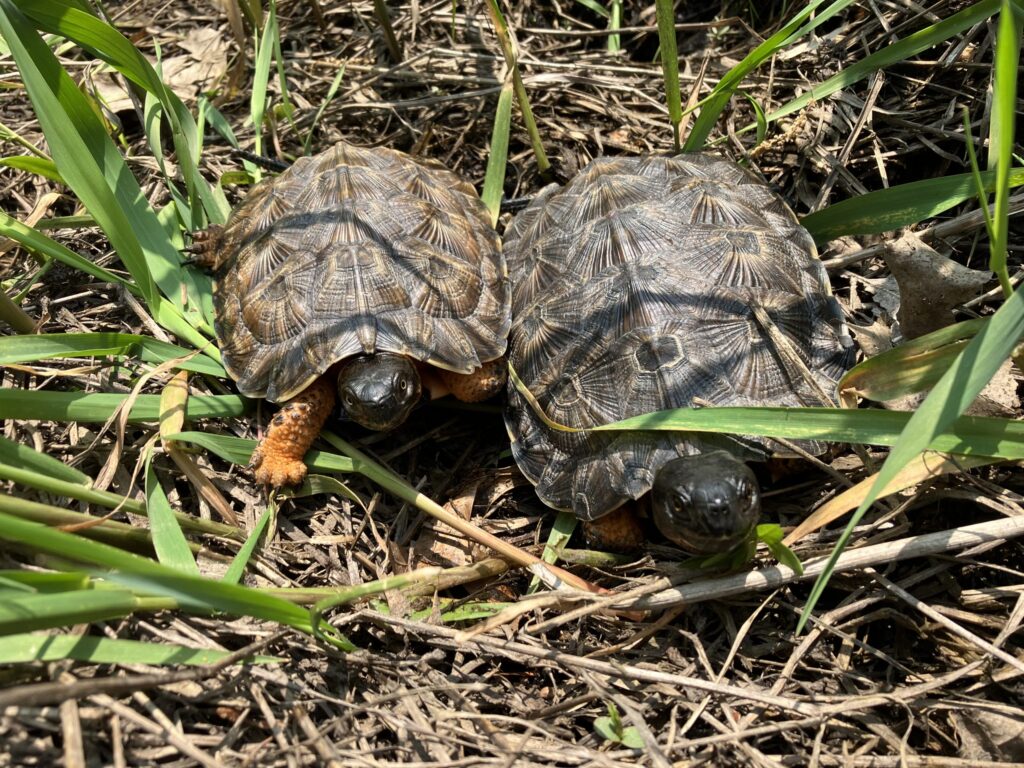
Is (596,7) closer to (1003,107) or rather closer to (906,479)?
(1003,107)

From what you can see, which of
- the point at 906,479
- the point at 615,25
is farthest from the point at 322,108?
the point at 906,479

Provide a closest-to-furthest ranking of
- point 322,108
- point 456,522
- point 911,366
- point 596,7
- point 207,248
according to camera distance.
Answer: point 911,366 → point 456,522 → point 207,248 → point 322,108 → point 596,7

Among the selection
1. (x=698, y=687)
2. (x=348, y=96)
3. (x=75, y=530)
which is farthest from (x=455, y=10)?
(x=698, y=687)

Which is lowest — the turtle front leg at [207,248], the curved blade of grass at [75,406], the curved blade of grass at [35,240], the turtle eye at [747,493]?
the turtle eye at [747,493]

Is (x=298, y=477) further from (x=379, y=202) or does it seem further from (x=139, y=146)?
(x=139, y=146)

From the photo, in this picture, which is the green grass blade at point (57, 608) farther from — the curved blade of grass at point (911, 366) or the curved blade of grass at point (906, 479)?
the curved blade of grass at point (911, 366)

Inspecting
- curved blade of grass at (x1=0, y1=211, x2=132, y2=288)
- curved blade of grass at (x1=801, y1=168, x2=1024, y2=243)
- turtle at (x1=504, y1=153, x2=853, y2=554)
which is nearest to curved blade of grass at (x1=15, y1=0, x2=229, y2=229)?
curved blade of grass at (x1=0, y1=211, x2=132, y2=288)

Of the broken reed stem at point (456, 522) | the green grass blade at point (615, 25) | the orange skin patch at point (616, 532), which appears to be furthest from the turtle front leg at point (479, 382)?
the green grass blade at point (615, 25)
